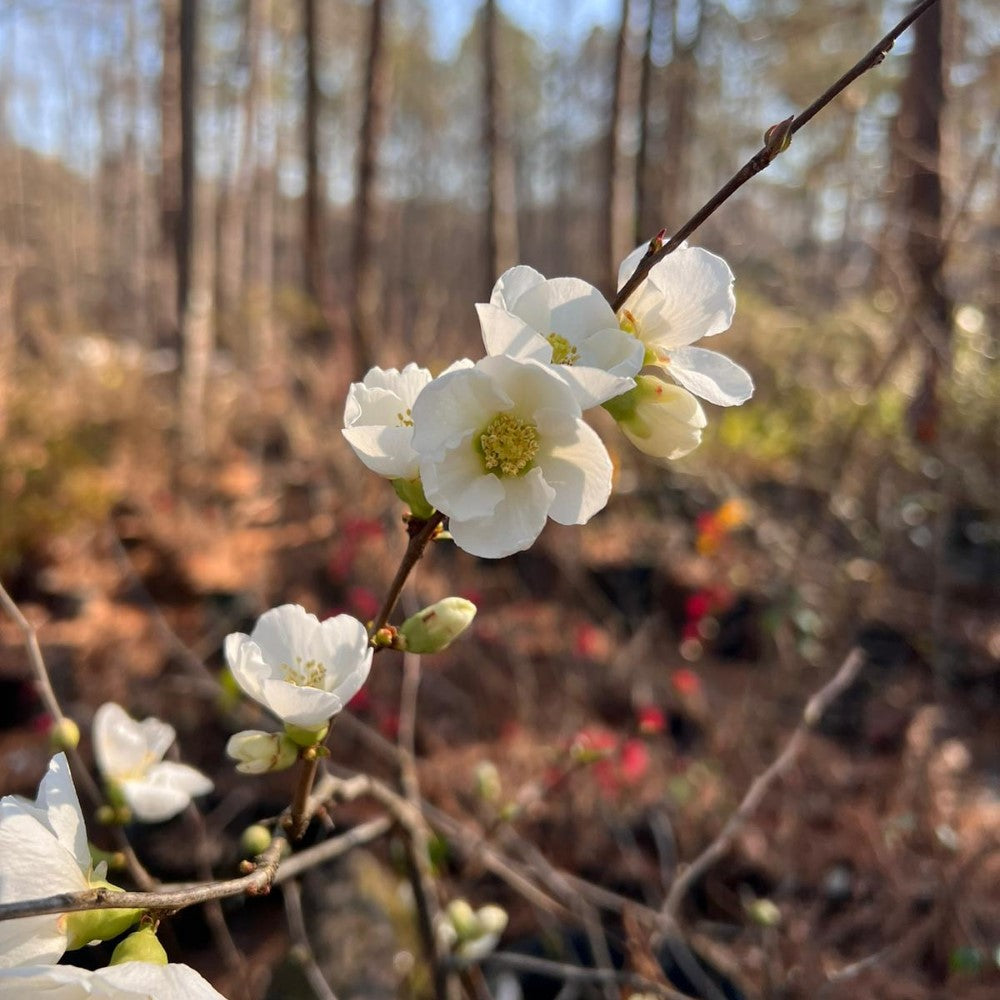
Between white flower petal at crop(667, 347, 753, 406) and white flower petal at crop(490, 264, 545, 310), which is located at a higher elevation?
white flower petal at crop(490, 264, 545, 310)

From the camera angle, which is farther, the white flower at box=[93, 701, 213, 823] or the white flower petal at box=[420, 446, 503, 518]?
the white flower at box=[93, 701, 213, 823]

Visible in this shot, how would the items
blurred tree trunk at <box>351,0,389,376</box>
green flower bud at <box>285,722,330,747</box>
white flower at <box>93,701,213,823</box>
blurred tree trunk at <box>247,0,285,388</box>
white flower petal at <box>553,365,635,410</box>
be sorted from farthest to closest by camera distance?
blurred tree trunk at <box>247,0,285,388</box>, blurred tree trunk at <box>351,0,389,376</box>, white flower at <box>93,701,213,823</box>, green flower bud at <box>285,722,330,747</box>, white flower petal at <box>553,365,635,410</box>

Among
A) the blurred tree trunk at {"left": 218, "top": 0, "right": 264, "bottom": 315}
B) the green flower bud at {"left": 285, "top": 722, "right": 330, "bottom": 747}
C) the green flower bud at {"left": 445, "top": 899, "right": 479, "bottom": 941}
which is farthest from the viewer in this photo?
the blurred tree trunk at {"left": 218, "top": 0, "right": 264, "bottom": 315}

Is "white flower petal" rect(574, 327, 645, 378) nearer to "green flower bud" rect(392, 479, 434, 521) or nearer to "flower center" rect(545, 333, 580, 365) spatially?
"flower center" rect(545, 333, 580, 365)

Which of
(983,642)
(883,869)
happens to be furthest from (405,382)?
(983,642)

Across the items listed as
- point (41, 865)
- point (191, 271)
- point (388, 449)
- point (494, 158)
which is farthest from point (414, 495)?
point (494, 158)

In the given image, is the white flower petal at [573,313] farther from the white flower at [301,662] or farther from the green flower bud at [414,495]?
the white flower at [301,662]

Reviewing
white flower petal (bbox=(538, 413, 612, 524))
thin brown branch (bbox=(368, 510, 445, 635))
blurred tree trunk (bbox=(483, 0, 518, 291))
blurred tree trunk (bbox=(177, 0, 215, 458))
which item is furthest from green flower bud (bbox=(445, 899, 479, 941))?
blurred tree trunk (bbox=(177, 0, 215, 458))
